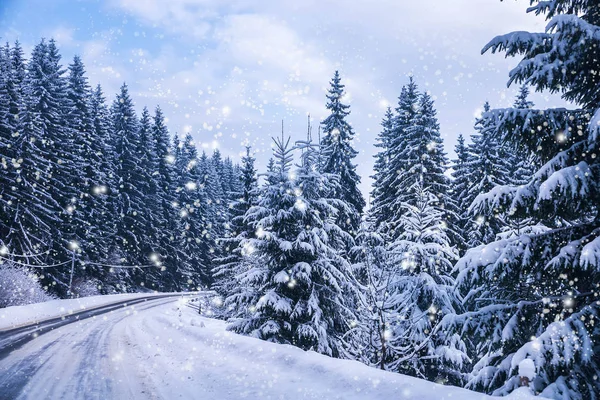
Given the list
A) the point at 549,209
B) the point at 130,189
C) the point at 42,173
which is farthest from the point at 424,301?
the point at 130,189

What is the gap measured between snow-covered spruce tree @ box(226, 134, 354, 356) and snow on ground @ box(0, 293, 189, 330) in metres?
9.43

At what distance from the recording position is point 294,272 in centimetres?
1227

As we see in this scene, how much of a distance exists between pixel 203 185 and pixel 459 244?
1489 inches

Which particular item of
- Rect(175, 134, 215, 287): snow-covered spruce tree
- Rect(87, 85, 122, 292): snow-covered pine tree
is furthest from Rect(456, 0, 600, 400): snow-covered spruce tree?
Rect(175, 134, 215, 287): snow-covered spruce tree

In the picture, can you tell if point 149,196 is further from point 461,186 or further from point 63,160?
point 461,186

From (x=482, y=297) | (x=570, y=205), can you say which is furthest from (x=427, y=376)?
(x=570, y=205)

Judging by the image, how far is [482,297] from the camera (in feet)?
22.8

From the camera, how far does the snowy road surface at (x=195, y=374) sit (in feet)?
19.6

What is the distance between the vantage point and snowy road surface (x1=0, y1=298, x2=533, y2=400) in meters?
5.97

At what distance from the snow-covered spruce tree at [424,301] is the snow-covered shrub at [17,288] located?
19.6 m

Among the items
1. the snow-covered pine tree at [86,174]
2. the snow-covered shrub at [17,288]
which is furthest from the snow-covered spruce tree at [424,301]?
the snow-covered pine tree at [86,174]

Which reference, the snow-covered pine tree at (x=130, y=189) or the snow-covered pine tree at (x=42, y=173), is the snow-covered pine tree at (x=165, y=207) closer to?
the snow-covered pine tree at (x=130, y=189)

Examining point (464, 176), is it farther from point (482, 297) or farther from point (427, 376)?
point (482, 297)

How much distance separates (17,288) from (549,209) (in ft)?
82.3
